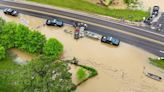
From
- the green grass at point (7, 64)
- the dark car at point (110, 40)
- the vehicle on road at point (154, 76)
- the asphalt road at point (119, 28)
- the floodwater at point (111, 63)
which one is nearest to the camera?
the floodwater at point (111, 63)

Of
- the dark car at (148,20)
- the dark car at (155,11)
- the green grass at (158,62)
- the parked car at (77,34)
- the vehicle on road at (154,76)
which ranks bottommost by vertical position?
the vehicle on road at (154,76)

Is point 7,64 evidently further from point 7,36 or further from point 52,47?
point 52,47

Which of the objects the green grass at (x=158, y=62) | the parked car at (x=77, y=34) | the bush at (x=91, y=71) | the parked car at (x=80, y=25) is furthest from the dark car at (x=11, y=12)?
the green grass at (x=158, y=62)

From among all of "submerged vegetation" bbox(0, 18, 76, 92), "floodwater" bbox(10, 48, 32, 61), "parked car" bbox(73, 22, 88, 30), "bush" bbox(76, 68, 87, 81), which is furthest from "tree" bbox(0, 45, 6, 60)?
"parked car" bbox(73, 22, 88, 30)

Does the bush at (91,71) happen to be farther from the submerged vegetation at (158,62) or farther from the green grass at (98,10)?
the green grass at (98,10)

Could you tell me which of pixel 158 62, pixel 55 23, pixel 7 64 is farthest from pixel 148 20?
pixel 7 64

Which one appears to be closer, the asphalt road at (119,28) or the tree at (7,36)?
the tree at (7,36)

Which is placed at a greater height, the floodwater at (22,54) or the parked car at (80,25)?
the parked car at (80,25)
